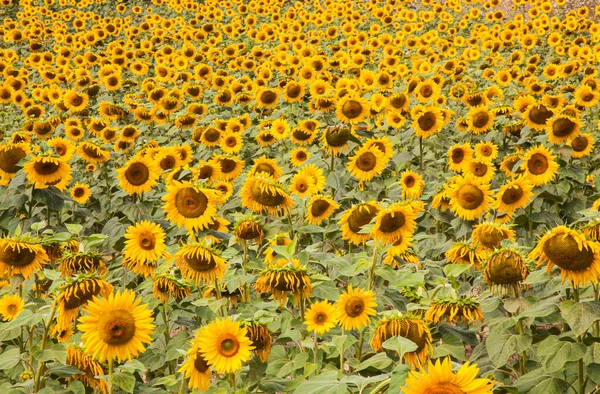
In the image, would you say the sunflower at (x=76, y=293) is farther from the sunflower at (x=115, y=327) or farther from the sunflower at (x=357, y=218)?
the sunflower at (x=357, y=218)

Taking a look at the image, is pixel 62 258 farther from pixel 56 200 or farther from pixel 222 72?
pixel 222 72

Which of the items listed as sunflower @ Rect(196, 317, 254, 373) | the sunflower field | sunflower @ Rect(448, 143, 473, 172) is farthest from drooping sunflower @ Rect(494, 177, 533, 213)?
sunflower @ Rect(196, 317, 254, 373)

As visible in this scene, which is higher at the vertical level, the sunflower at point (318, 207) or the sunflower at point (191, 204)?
the sunflower at point (191, 204)

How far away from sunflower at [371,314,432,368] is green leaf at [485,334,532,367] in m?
0.46

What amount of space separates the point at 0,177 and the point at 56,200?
2.11 ft

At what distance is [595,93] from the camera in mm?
7590

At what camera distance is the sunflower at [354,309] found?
2.69 m

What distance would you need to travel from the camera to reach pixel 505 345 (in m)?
2.70

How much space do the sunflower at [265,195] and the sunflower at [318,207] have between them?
37 cm

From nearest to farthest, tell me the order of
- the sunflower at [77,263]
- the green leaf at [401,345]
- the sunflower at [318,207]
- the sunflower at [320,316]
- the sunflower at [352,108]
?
the green leaf at [401,345], the sunflower at [320,316], the sunflower at [77,263], the sunflower at [318,207], the sunflower at [352,108]

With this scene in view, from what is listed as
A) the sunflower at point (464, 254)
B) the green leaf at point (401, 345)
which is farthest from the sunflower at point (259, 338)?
the sunflower at point (464, 254)

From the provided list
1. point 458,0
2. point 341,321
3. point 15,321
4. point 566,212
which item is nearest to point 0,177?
point 15,321

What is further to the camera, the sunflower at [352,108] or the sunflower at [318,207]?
the sunflower at [352,108]

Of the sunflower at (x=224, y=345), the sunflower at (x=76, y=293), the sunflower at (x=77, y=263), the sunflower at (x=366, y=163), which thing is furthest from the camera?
the sunflower at (x=366, y=163)
